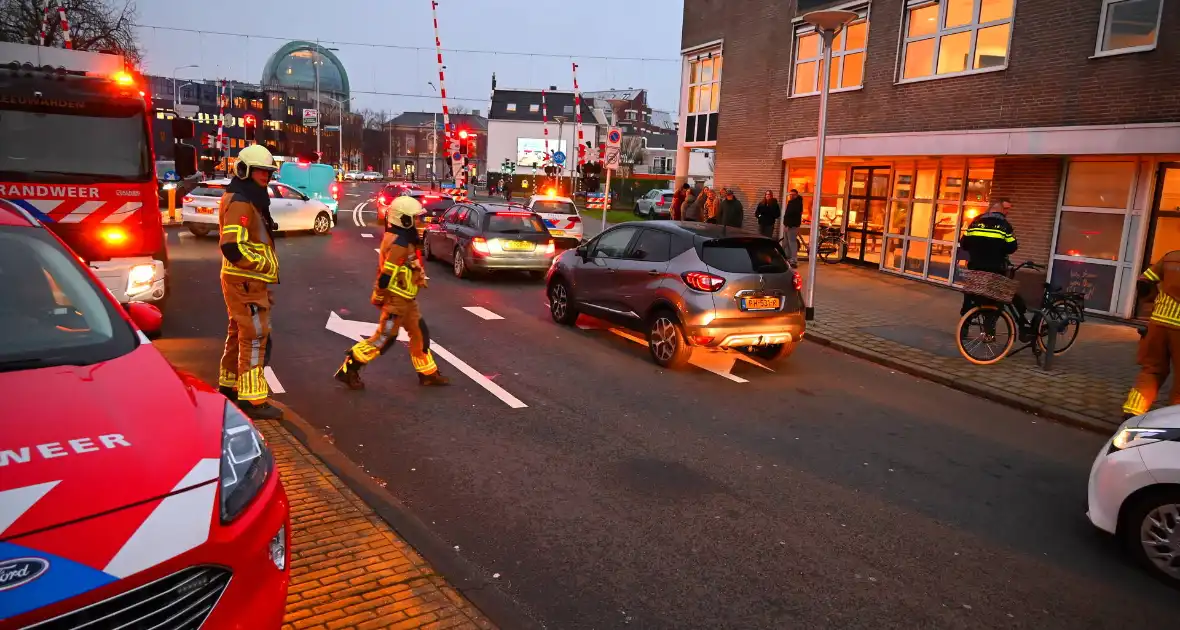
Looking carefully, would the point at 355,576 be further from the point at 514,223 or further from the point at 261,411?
the point at 514,223

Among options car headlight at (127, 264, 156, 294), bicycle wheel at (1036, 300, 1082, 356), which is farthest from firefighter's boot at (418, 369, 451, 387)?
bicycle wheel at (1036, 300, 1082, 356)

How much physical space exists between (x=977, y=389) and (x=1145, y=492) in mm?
4164

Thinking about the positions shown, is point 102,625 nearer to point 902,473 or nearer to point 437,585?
point 437,585

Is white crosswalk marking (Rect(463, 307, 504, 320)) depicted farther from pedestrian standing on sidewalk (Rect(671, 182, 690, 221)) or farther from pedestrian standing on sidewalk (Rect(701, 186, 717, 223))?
pedestrian standing on sidewalk (Rect(671, 182, 690, 221))

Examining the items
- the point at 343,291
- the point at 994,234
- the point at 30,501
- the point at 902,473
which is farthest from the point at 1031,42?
the point at 30,501

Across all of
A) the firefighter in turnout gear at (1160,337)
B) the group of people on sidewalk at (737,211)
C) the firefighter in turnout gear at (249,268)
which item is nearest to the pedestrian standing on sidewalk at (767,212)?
the group of people on sidewalk at (737,211)

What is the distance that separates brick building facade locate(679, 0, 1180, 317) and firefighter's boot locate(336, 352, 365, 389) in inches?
446

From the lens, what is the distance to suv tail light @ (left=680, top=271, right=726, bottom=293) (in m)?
8.50

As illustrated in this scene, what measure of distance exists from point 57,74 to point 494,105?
82595 millimetres

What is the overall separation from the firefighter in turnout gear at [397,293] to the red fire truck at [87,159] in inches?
129

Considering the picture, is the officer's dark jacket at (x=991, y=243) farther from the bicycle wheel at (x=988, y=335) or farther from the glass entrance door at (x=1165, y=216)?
the glass entrance door at (x=1165, y=216)

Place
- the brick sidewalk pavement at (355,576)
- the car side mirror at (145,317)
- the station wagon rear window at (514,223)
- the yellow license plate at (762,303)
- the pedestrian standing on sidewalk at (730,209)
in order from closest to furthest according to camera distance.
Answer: the brick sidewalk pavement at (355,576)
the car side mirror at (145,317)
the yellow license plate at (762,303)
the station wagon rear window at (514,223)
the pedestrian standing on sidewalk at (730,209)

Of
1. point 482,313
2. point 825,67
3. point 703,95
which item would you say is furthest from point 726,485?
point 703,95

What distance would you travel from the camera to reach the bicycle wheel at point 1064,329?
31.2ft
